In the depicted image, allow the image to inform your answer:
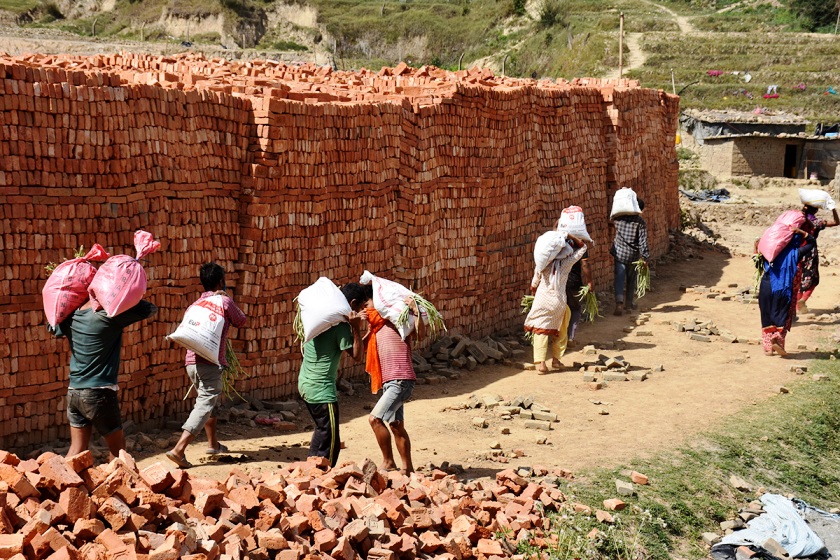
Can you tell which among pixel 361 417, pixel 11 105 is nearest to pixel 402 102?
pixel 361 417

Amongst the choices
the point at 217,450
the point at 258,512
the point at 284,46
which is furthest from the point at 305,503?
the point at 284,46

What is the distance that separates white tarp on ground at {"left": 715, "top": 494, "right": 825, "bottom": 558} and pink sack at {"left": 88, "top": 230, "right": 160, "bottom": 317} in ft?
13.5

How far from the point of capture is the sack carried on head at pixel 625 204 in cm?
1288

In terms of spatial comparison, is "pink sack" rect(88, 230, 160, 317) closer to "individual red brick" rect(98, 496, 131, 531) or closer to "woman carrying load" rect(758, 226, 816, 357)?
"individual red brick" rect(98, 496, 131, 531)

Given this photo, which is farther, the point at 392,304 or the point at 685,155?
the point at 685,155

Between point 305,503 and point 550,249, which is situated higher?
point 550,249

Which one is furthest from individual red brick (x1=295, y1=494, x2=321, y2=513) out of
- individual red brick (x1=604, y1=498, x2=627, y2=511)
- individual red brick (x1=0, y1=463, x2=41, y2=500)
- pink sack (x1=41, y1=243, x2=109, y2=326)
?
individual red brick (x1=604, y1=498, x2=627, y2=511)

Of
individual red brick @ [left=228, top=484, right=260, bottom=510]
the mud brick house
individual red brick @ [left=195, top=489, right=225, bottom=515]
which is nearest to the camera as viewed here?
individual red brick @ [left=195, top=489, right=225, bottom=515]

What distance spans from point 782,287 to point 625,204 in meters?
2.69

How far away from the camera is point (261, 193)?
8172 mm

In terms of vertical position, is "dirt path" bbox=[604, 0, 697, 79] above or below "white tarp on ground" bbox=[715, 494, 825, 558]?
above

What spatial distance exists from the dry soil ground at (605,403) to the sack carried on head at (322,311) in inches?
48.1

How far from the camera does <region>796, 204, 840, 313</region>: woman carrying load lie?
11205 millimetres

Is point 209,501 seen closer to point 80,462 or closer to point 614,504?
point 80,462
